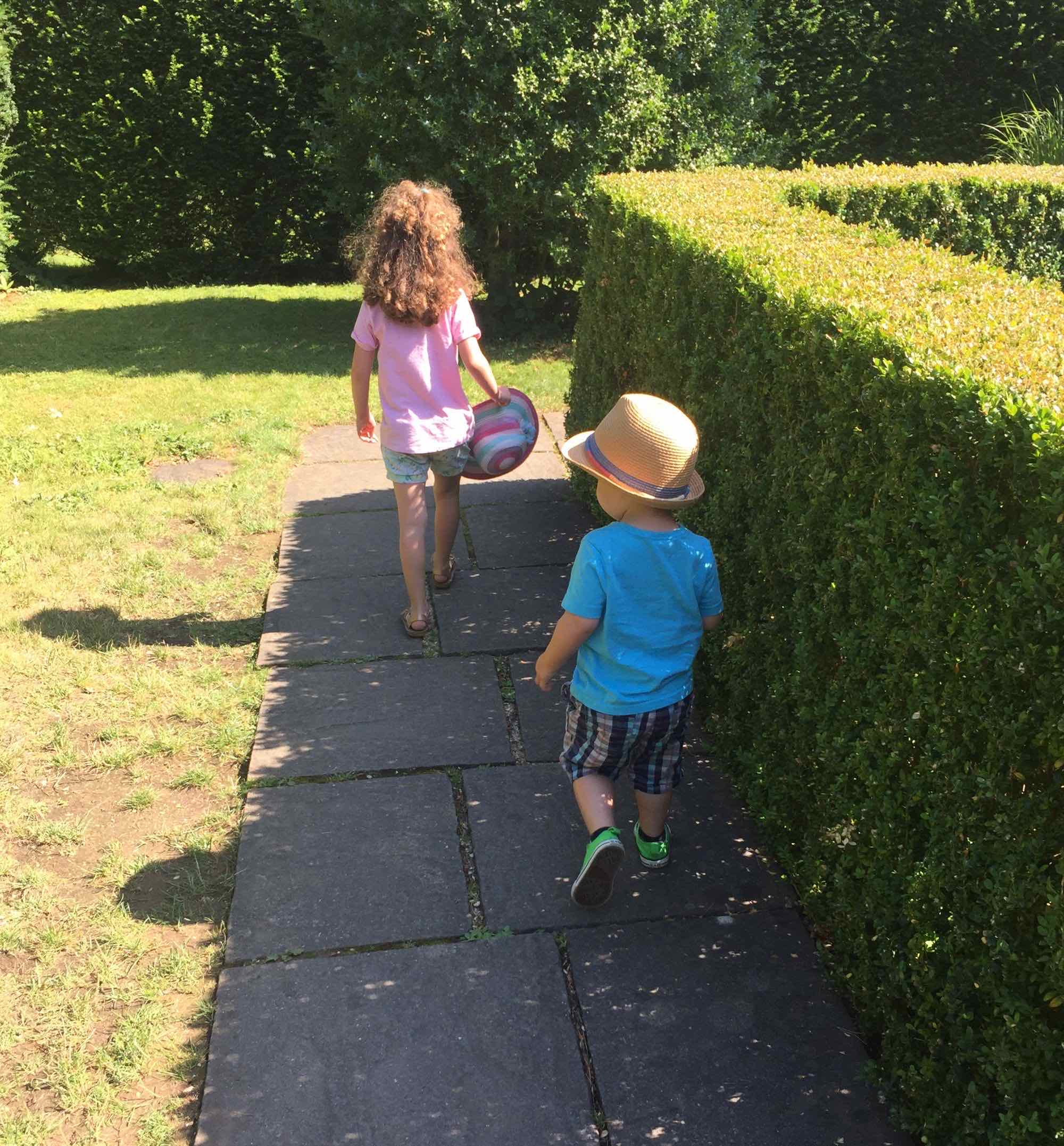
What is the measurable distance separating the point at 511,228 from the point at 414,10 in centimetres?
214

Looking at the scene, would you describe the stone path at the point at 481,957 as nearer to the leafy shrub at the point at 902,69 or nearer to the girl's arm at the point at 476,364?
the girl's arm at the point at 476,364

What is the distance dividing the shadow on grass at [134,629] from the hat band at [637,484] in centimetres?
244

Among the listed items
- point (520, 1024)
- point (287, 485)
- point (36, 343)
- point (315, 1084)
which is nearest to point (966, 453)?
point (520, 1024)

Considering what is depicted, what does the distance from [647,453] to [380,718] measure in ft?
5.78

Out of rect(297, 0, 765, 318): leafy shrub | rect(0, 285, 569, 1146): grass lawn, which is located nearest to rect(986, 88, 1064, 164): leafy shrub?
rect(297, 0, 765, 318): leafy shrub

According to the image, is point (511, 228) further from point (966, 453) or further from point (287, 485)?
point (966, 453)

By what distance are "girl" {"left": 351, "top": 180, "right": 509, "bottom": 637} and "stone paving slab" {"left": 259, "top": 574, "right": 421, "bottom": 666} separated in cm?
14

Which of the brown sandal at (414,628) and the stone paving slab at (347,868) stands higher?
the stone paving slab at (347,868)

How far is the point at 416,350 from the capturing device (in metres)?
4.59

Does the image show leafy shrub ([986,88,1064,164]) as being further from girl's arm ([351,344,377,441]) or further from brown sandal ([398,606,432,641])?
brown sandal ([398,606,432,641])

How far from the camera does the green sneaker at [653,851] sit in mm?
3395

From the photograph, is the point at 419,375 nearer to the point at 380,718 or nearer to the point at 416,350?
the point at 416,350

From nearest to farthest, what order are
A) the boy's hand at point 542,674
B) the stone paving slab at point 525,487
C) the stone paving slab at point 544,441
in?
the boy's hand at point 542,674 < the stone paving slab at point 525,487 < the stone paving slab at point 544,441

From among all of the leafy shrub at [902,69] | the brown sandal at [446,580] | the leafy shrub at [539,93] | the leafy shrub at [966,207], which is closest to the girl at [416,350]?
the brown sandal at [446,580]
